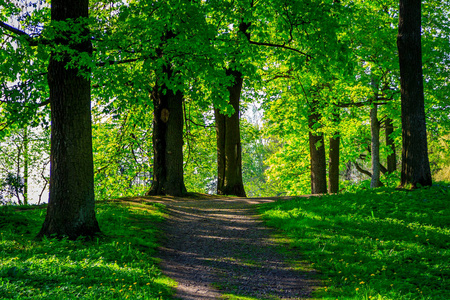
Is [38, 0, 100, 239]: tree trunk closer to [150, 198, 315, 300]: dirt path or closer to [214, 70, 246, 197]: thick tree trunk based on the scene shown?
[150, 198, 315, 300]: dirt path

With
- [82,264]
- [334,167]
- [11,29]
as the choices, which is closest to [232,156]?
[334,167]

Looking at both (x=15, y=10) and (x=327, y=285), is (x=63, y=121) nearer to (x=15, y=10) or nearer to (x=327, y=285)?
(x=15, y=10)

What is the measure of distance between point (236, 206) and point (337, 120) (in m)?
7.70

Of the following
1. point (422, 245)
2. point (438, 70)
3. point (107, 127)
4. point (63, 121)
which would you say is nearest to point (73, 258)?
point (63, 121)

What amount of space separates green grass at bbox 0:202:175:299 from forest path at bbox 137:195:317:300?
0.44 metres

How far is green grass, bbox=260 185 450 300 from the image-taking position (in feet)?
16.8

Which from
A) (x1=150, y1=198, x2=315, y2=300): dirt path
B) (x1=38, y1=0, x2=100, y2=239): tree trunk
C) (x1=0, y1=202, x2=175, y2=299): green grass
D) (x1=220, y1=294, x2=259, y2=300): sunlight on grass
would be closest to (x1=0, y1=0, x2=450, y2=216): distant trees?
(x1=38, y1=0, x2=100, y2=239): tree trunk

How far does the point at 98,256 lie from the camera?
6.24m

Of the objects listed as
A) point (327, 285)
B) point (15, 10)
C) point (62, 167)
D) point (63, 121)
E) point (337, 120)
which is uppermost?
point (15, 10)

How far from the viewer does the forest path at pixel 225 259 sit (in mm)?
5418

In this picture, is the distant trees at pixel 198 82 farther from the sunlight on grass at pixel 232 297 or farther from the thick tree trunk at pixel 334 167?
the sunlight on grass at pixel 232 297

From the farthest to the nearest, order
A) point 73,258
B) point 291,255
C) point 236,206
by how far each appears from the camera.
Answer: point 236,206
point 291,255
point 73,258

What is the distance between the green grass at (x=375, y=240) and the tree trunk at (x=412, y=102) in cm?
64

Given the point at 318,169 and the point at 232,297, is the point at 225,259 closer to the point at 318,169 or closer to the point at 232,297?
the point at 232,297
